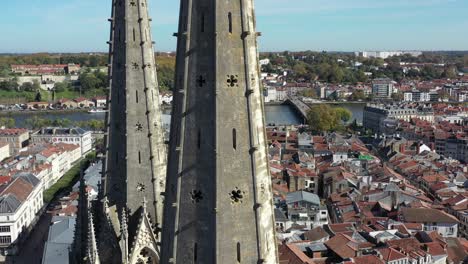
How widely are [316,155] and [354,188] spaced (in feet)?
78.0

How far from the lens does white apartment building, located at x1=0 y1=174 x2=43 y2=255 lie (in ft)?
175

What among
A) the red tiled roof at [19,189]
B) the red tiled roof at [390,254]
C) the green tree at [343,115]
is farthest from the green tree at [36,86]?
the red tiled roof at [390,254]

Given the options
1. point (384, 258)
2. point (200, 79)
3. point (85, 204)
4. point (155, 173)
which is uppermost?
point (200, 79)

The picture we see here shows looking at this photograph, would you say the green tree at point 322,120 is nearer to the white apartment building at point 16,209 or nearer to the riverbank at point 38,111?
the white apartment building at point 16,209

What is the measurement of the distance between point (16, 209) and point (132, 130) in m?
42.0

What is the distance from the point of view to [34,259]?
49594 mm

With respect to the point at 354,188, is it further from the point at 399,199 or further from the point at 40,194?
the point at 40,194

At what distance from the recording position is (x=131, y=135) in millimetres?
17688

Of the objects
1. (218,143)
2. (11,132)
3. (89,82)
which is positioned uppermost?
(218,143)

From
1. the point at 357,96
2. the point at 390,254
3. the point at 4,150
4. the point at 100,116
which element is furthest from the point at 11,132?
the point at 357,96

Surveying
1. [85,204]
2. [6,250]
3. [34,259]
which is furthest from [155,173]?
[6,250]

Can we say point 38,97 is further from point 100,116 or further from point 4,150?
point 4,150

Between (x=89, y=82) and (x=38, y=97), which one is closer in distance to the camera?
(x=38, y=97)

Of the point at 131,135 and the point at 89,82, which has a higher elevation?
the point at 131,135
